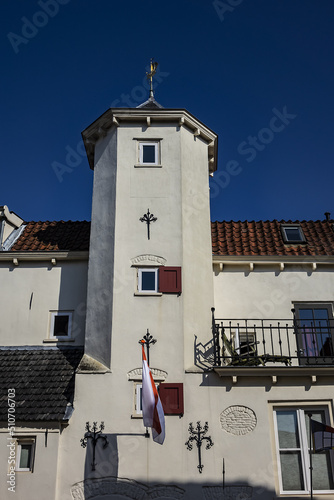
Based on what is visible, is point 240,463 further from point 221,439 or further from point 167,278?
point 167,278

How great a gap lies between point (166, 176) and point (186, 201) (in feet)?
3.08

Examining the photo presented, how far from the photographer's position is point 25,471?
38.9 feet

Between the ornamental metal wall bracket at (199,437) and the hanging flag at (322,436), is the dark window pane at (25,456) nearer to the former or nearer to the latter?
the ornamental metal wall bracket at (199,437)

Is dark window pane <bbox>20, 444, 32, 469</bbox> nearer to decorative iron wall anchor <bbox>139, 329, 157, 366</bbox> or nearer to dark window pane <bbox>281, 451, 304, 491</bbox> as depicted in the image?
decorative iron wall anchor <bbox>139, 329, 157, 366</bbox>

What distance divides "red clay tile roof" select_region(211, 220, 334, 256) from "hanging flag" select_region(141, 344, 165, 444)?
5.08 meters

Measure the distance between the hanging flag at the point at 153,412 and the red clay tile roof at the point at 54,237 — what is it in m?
5.21

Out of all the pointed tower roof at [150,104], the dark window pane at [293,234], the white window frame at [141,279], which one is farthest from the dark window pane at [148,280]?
the pointed tower roof at [150,104]

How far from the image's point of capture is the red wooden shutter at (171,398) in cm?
1240

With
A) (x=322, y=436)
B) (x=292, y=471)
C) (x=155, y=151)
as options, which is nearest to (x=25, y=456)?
(x=292, y=471)

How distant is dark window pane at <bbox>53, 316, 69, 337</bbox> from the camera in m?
14.8

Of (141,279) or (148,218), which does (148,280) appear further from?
(148,218)

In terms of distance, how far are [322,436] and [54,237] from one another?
376 inches

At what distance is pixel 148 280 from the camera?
14.0m

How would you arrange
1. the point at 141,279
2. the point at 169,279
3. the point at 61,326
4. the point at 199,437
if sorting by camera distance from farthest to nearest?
the point at 61,326 → the point at 141,279 → the point at 169,279 → the point at 199,437
